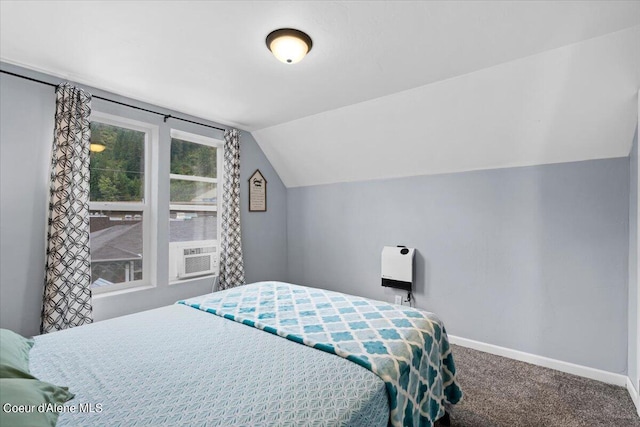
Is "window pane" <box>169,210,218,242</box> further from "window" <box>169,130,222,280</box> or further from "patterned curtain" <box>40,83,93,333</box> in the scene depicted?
"patterned curtain" <box>40,83,93,333</box>

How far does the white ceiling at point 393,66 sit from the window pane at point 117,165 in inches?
15.9

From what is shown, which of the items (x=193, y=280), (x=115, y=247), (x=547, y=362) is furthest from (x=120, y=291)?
(x=547, y=362)

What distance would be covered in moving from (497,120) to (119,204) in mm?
3405

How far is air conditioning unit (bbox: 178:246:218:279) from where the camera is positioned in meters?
3.37

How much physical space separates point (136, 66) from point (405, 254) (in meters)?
2.91

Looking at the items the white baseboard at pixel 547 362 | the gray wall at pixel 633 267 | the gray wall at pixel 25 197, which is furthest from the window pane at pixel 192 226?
the gray wall at pixel 633 267

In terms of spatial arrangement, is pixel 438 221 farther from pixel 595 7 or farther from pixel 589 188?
pixel 595 7

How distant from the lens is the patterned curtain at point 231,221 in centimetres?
359

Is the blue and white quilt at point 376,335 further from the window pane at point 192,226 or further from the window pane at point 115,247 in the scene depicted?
the window pane at point 192,226

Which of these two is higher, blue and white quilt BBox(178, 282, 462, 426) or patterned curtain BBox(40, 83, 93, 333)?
patterned curtain BBox(40, 83, 93, 333)

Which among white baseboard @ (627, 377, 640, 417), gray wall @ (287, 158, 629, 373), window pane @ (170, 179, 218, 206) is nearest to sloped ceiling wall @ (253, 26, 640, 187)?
gray wall @ (287, 158, 629, 373)

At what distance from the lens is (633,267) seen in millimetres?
2182

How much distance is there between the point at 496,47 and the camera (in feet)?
6.73

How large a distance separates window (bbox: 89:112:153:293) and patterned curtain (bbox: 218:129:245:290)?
2.52ft
